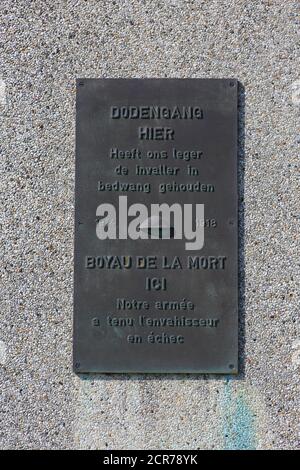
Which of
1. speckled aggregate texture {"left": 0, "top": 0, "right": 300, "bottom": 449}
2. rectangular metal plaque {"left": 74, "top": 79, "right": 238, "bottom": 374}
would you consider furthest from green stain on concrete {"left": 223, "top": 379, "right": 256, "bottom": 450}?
rectangular metal plaque {"left": 74, "top": 79, "right": 238, "bottom": 374}

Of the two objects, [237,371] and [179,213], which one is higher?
[179,213]

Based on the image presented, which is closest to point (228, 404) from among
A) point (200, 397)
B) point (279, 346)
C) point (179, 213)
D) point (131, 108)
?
point (200, 397)

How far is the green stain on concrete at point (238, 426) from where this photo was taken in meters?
3.17

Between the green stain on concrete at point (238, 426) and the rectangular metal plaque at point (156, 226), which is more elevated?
the rectangular metal plaque at point (156, 226)

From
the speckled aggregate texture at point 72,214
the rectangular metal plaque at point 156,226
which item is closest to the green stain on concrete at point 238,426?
the speckled aggregate texture at point 72,214

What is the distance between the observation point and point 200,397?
10.4 feet

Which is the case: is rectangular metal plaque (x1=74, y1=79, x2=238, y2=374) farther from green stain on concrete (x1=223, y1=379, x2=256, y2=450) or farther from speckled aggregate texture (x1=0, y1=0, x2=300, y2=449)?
green stain on concrete (x1=223, y1=379, x2=256, y2=450)

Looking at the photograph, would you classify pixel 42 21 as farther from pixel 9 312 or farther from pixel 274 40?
Answer: pixel 9 312

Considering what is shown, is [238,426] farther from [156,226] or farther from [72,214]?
[72,214]

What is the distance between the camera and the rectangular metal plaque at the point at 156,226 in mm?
3150

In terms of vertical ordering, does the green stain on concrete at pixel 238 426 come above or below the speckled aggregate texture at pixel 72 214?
below

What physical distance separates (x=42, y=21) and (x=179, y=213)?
4.20ft

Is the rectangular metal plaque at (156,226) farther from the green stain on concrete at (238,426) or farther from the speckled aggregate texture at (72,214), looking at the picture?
the green stain on concrete at (238,426)

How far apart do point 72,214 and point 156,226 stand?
457mm
